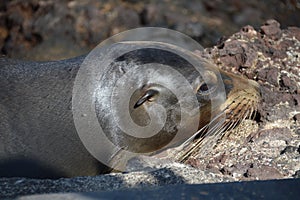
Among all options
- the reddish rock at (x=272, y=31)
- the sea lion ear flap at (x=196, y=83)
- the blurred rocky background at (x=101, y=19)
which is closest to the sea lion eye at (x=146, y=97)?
the sea lion ear flap at (x=196, y=83)

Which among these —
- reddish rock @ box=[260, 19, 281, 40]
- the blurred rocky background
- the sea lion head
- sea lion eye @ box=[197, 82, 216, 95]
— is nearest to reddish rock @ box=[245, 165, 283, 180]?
the sea lion head

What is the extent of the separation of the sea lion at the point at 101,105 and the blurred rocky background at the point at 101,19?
297cm

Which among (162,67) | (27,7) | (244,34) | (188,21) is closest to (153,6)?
(188,21)

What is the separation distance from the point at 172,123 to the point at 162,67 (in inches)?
15.5

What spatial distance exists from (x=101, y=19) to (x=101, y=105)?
3.61m

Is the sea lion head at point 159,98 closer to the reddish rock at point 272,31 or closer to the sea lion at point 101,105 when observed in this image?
the sea lion at point 101,105

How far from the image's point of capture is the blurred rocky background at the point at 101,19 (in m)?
7.40

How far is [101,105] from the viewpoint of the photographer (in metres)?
4.20

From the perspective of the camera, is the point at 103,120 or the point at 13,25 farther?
the point at 13,25

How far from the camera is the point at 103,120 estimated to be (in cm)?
420

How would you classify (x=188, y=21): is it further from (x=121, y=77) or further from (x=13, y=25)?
(x=121, y=77)

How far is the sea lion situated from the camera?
159 inches

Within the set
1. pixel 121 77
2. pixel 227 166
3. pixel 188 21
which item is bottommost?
pixel 188 21

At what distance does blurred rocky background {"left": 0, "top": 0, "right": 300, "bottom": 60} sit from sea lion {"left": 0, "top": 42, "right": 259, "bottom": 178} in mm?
2968
